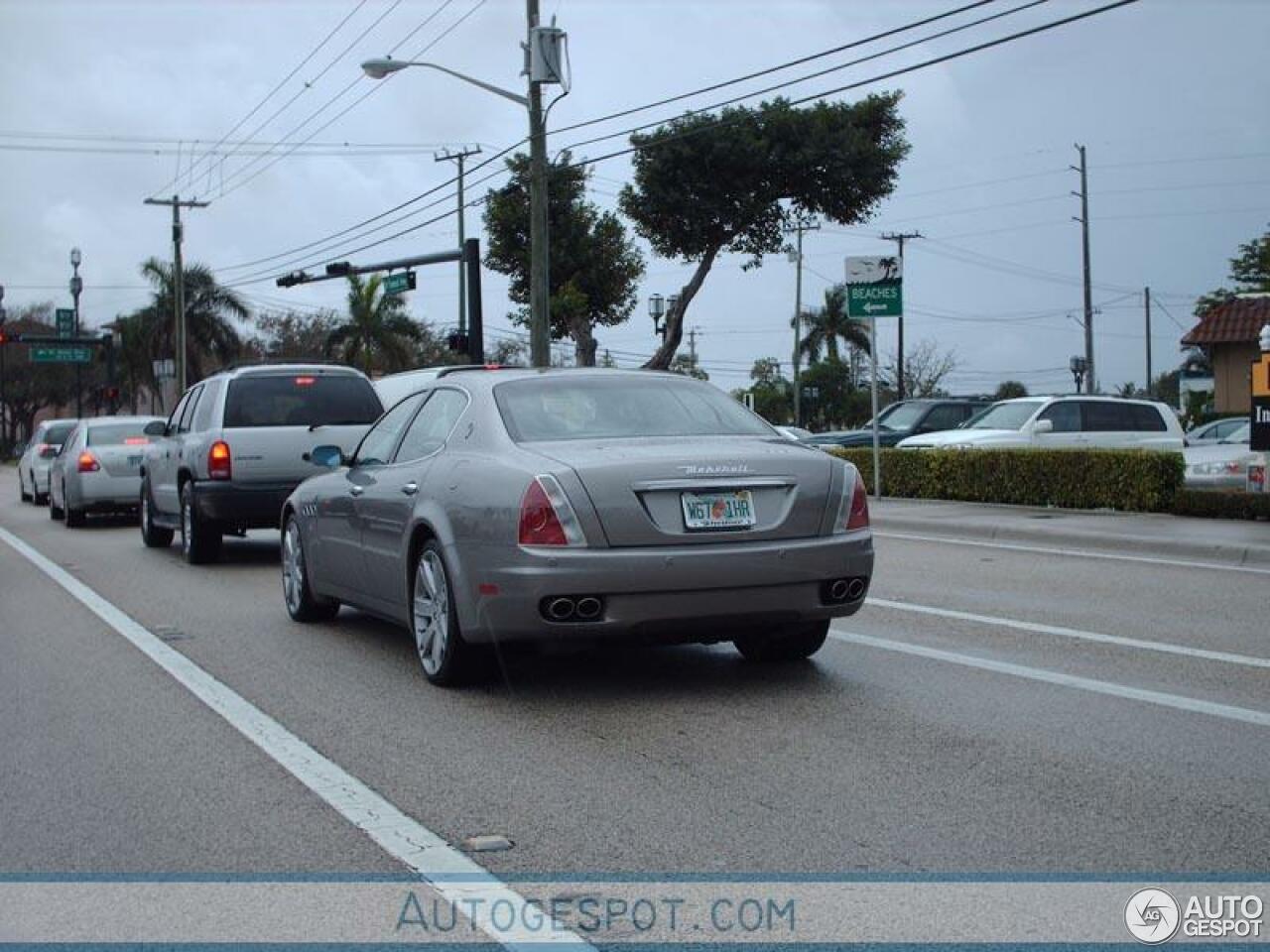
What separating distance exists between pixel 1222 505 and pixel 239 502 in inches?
406

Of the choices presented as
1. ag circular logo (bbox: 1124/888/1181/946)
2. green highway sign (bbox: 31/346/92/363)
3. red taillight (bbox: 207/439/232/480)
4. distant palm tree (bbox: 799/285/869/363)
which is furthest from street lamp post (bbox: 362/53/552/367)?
distant palm tree (bbox: 799/285/869/363)

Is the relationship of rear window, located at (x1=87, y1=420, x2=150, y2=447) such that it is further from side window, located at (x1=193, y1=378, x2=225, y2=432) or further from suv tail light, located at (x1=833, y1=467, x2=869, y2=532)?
suv tail light, located at (x1=833, y1=467, x2=869, y2=532)

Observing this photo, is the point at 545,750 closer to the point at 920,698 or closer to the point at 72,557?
the point at 920,698

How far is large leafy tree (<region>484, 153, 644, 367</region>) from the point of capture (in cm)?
4466

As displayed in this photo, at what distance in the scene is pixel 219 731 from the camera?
688cm

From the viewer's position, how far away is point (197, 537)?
14.6m

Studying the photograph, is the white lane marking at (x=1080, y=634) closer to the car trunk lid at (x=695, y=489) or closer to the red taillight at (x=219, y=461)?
the car trunk lid at (x=695, y=489)

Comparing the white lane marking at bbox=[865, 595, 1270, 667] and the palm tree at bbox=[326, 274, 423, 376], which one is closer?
the white lane marking at bbox=[865, 595, 1270, 667]

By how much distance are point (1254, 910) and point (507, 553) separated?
3.65 metres

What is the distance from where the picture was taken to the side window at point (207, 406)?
15.0 m

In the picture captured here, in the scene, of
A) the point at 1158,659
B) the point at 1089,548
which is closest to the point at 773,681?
the point at 1158,659

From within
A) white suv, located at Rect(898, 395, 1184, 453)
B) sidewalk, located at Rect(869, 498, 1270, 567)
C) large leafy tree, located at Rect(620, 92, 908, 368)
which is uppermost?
large leafy tree, located at Rect(620, 92, 908, 368)

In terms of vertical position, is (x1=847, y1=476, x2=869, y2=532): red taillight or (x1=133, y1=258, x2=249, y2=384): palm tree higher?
(x1=133, y1=258, x2=249, y2=384): palm tree

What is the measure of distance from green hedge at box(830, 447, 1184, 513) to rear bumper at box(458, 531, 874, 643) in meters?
11.6
